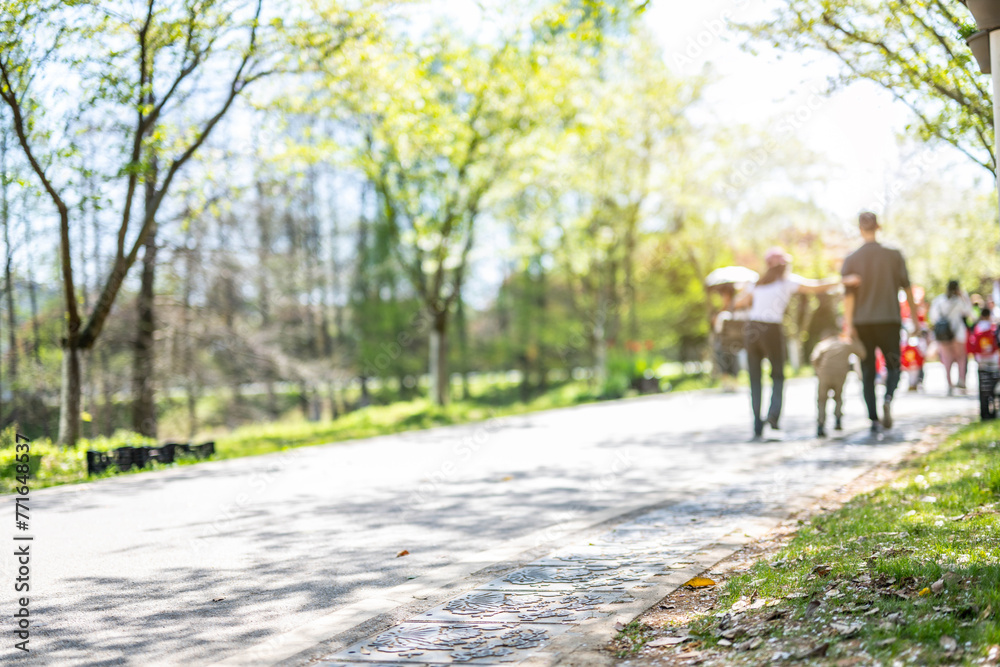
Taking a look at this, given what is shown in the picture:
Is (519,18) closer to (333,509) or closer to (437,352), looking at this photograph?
(437,352)

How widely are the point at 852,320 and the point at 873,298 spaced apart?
33cm

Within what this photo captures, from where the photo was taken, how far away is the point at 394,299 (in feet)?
148

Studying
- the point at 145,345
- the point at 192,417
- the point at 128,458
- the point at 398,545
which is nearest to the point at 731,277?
the point at 128,458

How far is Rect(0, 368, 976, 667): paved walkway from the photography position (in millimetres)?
4133

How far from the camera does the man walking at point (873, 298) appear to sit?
10.1 m

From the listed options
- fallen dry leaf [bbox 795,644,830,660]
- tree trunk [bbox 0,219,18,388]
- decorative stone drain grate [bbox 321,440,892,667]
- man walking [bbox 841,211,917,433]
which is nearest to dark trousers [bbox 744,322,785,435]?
man walking [bbox 841,211,917,433]

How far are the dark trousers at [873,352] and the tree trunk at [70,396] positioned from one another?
33.7 ft

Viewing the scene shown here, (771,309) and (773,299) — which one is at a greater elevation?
(773,299)

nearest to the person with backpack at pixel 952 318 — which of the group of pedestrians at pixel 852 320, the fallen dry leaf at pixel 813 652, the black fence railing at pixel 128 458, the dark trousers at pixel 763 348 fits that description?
the group of pedestrians at pixel 852 320

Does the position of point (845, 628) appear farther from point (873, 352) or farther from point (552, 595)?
point (873, 352)

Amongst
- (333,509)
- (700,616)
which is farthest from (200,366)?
(700,616)

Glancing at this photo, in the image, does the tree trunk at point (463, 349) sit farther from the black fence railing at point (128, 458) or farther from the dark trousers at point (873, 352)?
the dark trousers at point (873, 352)

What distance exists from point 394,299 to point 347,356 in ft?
24.5

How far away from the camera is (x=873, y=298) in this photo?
1016cm
